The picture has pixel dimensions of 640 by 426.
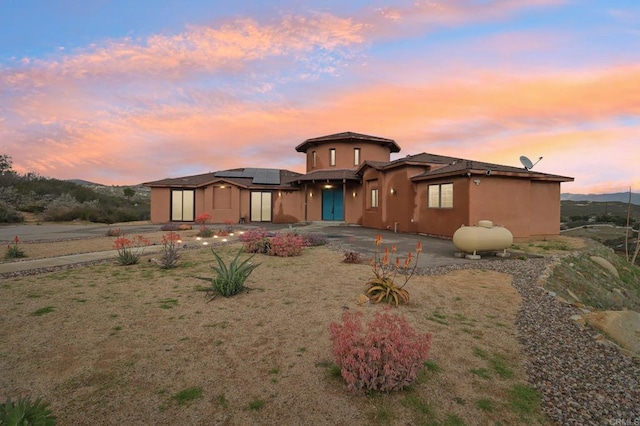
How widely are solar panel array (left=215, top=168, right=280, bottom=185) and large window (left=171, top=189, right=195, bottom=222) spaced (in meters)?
3.81

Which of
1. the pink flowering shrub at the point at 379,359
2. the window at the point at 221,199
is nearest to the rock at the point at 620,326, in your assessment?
the pink flowering shrub at the point at 379,359

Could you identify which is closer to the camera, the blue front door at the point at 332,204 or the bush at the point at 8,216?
the bush at the point at 8,216

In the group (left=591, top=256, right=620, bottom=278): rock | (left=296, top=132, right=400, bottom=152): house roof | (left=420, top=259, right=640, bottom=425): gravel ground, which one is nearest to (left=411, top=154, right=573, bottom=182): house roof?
(left=591, top=256, right=620, bottom=278): rock

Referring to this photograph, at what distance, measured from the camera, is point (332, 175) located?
22672 mm

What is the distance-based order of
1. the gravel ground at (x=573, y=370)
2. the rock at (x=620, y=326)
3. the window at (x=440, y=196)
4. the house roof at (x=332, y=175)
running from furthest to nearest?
the house roof at (x=332, y=175), the window at (x=440, y=196), the rock at (x=620, y=326), the gravel ground at (x=573, y=370)

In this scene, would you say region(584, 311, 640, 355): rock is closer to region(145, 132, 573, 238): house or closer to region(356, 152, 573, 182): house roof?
region(145, 132, 573, 238): house

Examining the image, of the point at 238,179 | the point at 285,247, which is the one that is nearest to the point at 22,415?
the point at 285,247

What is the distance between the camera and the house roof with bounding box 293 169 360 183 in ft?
71.8

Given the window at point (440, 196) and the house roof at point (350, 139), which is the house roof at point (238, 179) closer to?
the house roof at point (350, 139)

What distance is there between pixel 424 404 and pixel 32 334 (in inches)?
178

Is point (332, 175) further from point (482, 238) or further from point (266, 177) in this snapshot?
point (482, 238)

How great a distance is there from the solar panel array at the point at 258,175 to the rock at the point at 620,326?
22605 millimetres

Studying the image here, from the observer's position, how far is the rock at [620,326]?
412cm

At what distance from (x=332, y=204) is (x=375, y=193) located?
217 inches
